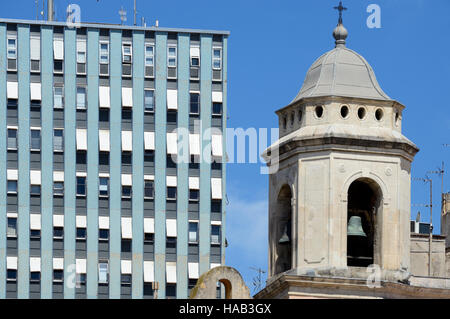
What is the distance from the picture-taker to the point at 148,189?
392ft

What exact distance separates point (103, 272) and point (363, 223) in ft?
157

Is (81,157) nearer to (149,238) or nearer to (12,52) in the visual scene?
(149,238)

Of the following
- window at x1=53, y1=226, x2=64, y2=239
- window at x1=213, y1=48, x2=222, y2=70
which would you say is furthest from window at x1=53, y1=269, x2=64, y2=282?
window at x1=213, y1=48, x2=222, y2=70

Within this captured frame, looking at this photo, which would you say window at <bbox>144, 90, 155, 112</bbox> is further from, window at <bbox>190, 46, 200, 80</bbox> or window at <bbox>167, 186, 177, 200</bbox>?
window at <bbox>167, 186, 177, 200</bbox>

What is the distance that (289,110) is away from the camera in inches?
2840

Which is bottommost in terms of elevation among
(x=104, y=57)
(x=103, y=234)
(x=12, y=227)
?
(x=103, y=234)

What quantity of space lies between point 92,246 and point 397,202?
49.4 m

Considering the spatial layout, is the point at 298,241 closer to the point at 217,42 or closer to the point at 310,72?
the point at 310,72

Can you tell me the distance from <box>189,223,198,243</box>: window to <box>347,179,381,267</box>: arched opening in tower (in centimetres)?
4769

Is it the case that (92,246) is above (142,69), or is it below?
below

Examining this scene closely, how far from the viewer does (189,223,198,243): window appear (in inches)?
4700

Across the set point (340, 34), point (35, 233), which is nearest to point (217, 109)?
point (35, 233)

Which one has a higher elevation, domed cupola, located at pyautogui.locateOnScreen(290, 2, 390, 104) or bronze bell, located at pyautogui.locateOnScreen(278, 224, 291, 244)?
domed cupola, located at pyautogui.locateOnScreen(290, 2, 390, 104)
